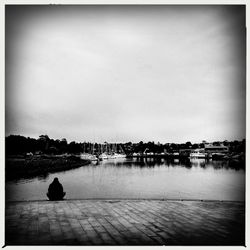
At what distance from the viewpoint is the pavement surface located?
3.87 meters

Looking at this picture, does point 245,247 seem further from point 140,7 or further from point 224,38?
point 140,7

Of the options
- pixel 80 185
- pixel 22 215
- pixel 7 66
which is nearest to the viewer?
pixel 7 66

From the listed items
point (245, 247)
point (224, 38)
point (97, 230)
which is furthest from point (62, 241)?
point (224, 38)

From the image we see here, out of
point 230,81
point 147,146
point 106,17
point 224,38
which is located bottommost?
point 147,146

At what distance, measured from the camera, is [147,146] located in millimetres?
111562

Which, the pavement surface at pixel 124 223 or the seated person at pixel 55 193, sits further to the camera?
the seated person at pixel 55 193

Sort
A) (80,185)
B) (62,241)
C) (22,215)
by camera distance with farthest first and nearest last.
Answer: (80,185) → (22,215) → (62,241)

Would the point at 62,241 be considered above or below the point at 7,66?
below

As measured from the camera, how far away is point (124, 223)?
4.56 metres

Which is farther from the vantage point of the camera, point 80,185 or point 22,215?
point 80,185

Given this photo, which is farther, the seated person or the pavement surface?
the seated person

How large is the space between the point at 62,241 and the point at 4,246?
1.01 m

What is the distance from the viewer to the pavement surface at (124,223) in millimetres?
3865

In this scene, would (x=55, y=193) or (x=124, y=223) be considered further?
(x=55, y=193)
